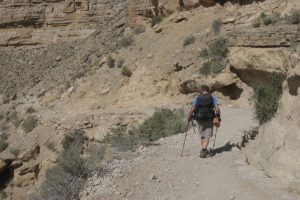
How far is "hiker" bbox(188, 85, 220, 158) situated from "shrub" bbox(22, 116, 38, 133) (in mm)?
12055

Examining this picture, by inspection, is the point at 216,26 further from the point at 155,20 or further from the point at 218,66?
the point at 155,20

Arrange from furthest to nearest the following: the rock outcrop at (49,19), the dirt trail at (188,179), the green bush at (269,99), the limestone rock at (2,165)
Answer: the rock outcrop at (49,19) → the limestone rock at (2,165) → the green bush at (269,99) → the dirt trail at (188,179)

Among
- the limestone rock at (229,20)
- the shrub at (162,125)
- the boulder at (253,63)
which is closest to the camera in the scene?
the shrub at (162,125)

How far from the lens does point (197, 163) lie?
7523mm

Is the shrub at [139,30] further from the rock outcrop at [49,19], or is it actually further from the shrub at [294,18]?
the rock outcrop at [49,19]

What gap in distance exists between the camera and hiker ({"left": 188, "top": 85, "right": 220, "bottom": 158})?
7.84m

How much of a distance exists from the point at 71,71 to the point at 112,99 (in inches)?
277

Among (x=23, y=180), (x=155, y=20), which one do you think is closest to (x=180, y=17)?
(x=155, y=20)

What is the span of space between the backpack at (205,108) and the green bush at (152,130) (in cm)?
188

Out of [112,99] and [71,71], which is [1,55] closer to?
[71,71]

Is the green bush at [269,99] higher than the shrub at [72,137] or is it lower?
higher

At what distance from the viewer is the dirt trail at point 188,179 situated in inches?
229

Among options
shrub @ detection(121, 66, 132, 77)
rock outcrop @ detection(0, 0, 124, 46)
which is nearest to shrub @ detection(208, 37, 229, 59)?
shrub @ detection(121, 66, 132, 77)

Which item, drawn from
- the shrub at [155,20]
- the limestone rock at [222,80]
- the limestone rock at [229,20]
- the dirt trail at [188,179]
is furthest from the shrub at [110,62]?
the dirt trail at [188,179]
